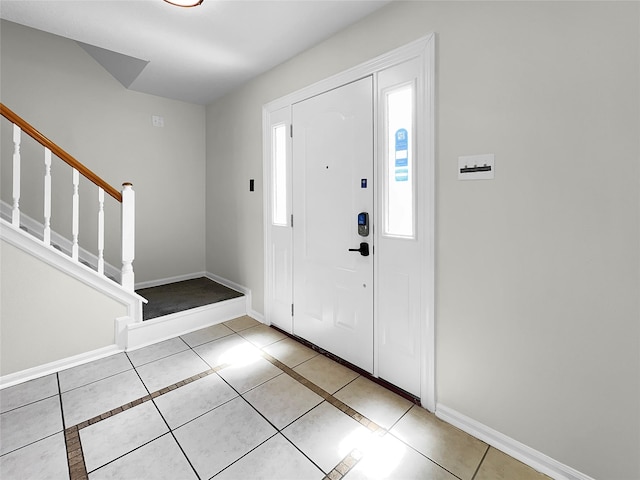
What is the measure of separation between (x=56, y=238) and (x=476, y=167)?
418 centimetres

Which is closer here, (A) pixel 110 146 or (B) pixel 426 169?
(B) pixel 426 169

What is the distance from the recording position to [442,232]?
1.88m

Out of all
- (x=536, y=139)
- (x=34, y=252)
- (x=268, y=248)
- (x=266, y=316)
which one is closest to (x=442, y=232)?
(x=536, y=139)

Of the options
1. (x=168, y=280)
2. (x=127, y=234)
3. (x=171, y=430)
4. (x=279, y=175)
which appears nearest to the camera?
(x=171, y=430)

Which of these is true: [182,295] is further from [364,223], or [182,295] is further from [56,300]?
[364,223]

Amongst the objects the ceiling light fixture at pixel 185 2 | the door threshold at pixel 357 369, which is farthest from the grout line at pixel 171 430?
the ceiling light fixture at pixel 185 2

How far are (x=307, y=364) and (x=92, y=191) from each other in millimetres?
3249

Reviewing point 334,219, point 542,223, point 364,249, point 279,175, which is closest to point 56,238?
point 279,175

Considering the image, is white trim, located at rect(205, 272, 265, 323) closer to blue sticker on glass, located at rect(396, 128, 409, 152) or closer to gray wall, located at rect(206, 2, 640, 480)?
gray wall, located at rect(206, 2, 640, 480)

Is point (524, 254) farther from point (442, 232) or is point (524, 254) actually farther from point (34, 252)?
point (34, 252)

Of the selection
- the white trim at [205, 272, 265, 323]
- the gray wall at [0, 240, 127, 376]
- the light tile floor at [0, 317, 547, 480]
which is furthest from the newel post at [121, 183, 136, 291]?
the white trim at [205, 272, 265, 323]

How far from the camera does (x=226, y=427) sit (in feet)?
6.09

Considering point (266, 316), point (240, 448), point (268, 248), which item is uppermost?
point (268, 248)

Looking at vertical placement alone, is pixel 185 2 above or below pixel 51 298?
above
